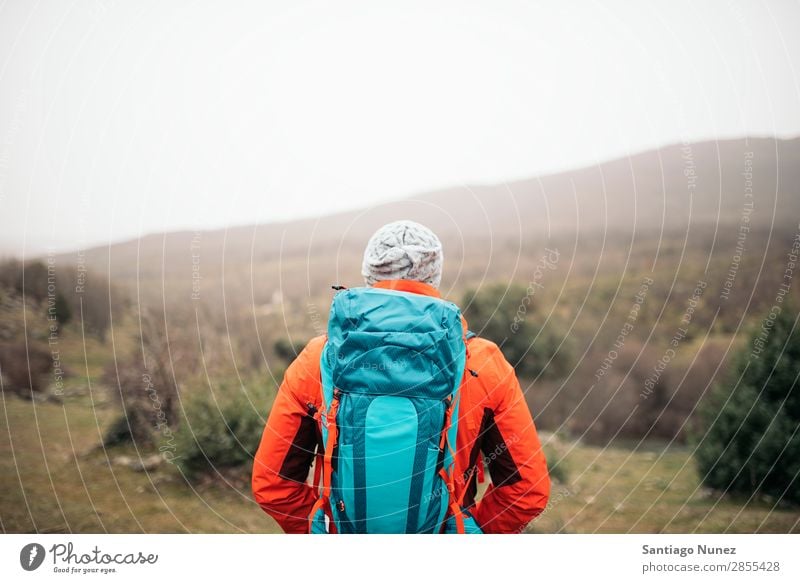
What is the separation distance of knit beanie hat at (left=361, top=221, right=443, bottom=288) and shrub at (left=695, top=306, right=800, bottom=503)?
13.3ft

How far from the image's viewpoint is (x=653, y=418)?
8.11 meters

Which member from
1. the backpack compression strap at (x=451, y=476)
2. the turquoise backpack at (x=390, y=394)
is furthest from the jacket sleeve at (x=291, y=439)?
the backpack compression strap at (x=451, y=476)

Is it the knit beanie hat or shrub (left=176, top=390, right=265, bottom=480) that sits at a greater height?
the knit beanie hat

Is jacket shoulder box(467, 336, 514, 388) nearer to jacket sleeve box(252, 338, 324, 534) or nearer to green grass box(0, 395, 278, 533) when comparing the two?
jacket sleeve box(252, 338, 324, 534)

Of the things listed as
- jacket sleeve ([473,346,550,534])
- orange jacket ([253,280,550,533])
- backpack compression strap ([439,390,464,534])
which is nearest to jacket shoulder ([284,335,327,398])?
orange jacket ([253,280,550,533])

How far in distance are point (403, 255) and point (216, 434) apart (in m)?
3.53

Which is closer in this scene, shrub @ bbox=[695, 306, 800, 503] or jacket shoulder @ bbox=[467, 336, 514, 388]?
jacket shoulder @ bbox=[467, 336, 514, 388]

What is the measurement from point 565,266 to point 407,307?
6660 millimetres

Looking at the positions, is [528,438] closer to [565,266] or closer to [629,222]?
[629,222]

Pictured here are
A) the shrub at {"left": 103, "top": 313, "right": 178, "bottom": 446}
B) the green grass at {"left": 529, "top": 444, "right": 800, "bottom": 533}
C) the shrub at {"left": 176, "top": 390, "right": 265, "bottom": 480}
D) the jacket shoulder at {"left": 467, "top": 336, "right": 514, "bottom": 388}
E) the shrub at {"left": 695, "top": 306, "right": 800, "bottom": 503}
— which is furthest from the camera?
the shrub at {"left": 103, "top": 313, "right": 178, "bottom": 446}

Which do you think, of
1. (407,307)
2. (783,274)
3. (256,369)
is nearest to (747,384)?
(783,274)

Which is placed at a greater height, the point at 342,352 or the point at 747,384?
the point at 342,352

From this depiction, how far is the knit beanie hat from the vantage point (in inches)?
80.7

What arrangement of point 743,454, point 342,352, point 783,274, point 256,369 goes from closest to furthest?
1. point 342,352
2. point 743,454
3. point 783,274
4. point 256,369
